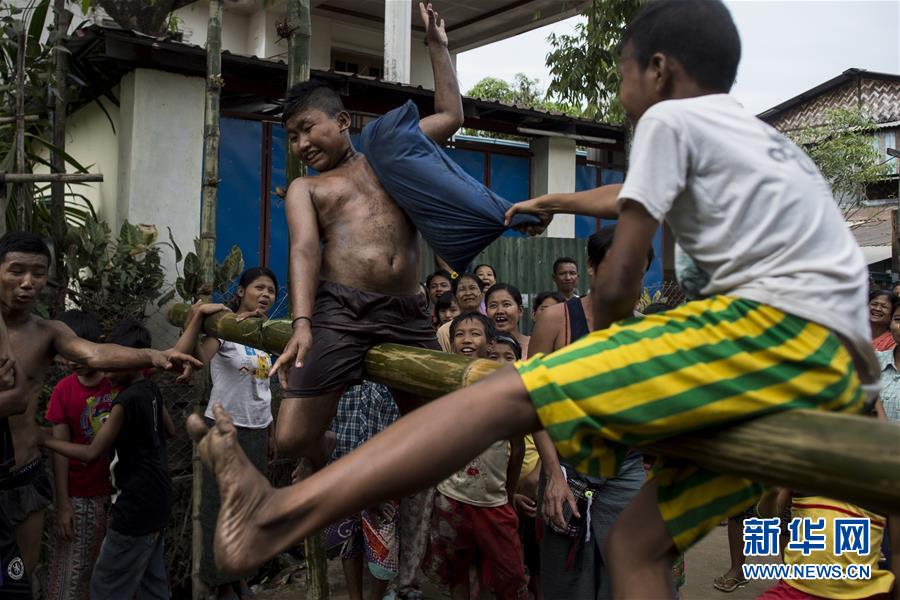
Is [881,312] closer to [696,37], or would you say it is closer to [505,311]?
[505,311]

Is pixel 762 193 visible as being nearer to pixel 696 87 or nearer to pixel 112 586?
pixel 696 87

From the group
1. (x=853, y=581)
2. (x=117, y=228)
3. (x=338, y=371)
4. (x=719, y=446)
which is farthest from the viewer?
(x=117, y=228)

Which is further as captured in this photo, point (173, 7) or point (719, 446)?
point (173, 7)

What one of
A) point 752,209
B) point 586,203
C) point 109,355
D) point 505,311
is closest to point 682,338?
point 752,209

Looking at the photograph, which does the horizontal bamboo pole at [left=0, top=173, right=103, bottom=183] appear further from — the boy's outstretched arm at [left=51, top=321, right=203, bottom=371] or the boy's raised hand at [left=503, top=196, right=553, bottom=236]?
the boy's raised hand at [left=503, top=196, right=553, bottom=236]

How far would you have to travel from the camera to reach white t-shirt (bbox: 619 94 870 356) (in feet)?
5.47

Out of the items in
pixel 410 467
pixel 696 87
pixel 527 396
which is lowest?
pixel 410 467

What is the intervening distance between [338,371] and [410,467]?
150cm

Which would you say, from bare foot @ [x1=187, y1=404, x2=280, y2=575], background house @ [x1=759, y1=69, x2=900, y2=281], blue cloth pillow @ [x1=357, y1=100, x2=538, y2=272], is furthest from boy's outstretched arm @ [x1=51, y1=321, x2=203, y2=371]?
background house @ [x1=759, y1=69, x2=900, y2=281]

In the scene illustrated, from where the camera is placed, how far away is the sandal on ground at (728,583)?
18.0 ft

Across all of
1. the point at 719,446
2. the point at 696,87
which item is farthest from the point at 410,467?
the point at 696,87

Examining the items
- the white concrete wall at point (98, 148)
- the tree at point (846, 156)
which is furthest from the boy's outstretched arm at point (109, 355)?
the tree at point (846, 156)

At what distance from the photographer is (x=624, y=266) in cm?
175

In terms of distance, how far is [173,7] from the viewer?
23.3ft
